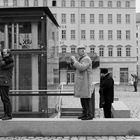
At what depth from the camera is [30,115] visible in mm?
11859

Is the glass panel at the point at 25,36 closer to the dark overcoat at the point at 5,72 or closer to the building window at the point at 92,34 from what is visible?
the dark overcoat at the point at 5,72

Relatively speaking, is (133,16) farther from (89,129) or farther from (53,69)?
(89,129)

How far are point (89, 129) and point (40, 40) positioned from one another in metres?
4.41

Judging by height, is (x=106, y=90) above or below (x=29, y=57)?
below

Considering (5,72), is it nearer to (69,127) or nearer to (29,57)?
(69,127)

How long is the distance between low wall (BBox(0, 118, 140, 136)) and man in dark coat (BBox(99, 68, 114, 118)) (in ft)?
7.93

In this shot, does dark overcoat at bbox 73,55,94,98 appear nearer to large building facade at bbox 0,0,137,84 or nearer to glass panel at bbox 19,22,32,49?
glass panel at bbox 19,22,32,49

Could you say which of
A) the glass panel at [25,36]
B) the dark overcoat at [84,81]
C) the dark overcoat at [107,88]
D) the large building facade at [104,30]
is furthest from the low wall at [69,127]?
the large building facade at [104,30]

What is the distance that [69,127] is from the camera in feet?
29.5

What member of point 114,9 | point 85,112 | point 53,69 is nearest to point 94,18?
point 114,9

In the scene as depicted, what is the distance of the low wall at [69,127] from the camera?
29.2 feet

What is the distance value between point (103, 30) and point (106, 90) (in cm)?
6669

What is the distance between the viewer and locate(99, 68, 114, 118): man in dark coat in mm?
11312

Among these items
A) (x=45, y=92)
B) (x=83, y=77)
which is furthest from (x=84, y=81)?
(x=45, y=92)
